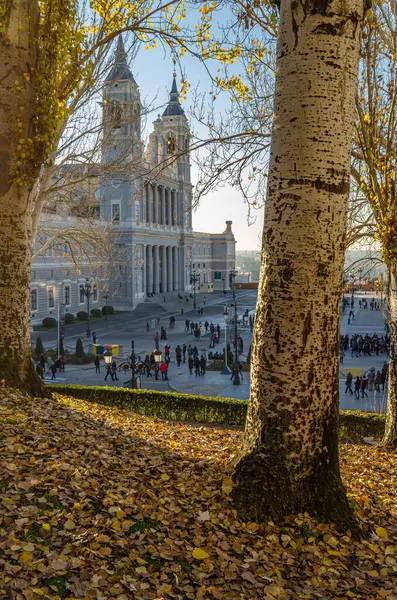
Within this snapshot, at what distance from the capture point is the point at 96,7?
9.86m

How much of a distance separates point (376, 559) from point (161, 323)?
40580mm


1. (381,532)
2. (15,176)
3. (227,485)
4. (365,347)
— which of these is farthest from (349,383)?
(227,485)

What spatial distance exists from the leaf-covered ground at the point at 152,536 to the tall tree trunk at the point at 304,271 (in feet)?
1.12

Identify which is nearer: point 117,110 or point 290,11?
point 290,11

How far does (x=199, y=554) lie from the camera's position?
397 cm

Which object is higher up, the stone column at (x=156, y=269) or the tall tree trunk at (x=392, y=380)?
the stone column at (x=156, y=269)

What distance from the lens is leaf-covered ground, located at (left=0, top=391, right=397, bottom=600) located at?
3.55m

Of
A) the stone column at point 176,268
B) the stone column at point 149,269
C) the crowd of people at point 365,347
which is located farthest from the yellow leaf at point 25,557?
the stone column at point 176,268

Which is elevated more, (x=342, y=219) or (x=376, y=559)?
(x=342, y=219)

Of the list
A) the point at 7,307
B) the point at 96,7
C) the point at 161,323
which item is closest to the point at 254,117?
the point at 96,7

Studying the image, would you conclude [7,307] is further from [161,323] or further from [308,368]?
[161,323]

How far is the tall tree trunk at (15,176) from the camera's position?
7270 mm

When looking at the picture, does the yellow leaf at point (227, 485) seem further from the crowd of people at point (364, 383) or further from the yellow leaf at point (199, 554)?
the crowd of people at point (364, 383)

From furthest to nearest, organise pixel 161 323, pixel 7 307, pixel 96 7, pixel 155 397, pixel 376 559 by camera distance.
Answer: pixel 161 323 < pixel 155 397 < pixel 96 7 < pixel 7 307 < pixel 376 559
